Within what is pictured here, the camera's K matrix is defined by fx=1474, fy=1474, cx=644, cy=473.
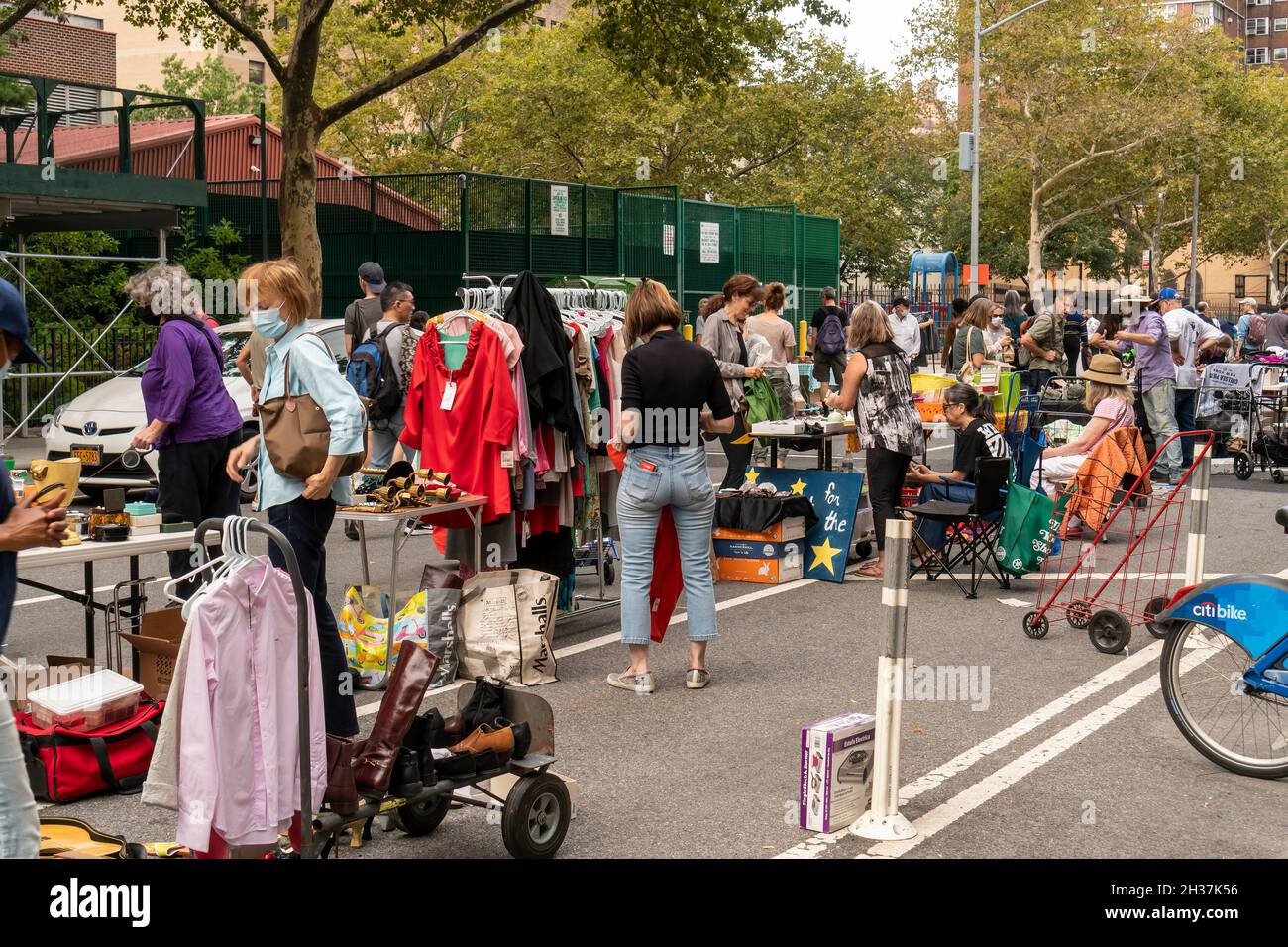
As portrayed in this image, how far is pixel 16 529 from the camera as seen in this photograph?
3.78 meters

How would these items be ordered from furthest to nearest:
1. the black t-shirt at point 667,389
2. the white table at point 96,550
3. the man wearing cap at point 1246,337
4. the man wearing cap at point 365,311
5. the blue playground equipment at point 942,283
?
the blue playground equipment at point 942,283 < the man wearing cap at point 1246,337 < the man wearing cap at point 365,311 < the black t-shirt at point 667,389 < the white table at point 96,550

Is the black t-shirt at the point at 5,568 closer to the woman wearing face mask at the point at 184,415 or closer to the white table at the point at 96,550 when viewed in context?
the white table at the point at 96,550

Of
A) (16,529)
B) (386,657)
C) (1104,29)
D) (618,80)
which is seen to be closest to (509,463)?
(386,657)

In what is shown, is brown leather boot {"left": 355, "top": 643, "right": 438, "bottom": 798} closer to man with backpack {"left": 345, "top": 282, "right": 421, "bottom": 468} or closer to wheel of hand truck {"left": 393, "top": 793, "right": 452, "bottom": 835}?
wheel of hand truck {"left": 393, "top": 793, "right": 452, "bottom": 835}

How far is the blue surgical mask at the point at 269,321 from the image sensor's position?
20.0ft

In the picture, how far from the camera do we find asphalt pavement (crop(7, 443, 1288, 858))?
213 inches

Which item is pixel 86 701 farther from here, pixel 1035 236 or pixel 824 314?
pixel 1035 236

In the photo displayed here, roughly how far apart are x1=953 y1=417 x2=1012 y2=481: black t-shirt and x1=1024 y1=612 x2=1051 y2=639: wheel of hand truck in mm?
1736

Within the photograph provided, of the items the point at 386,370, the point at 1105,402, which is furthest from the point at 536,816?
the point at 386,370

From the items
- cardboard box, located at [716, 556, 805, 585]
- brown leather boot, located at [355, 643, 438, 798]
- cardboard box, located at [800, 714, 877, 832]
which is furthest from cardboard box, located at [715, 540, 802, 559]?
brown leather boot, located at [355, 643, 438, 798]

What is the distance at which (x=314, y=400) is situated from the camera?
20.1 feet

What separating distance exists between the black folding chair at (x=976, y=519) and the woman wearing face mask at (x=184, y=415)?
4522 mm

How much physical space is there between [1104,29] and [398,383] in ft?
153

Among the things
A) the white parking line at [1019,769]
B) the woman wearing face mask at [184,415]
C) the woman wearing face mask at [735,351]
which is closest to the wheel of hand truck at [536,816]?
the white parking line at [1019,769]
